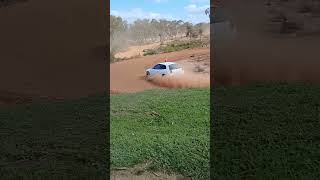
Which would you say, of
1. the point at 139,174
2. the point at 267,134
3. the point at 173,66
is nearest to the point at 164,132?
the point at 267,134

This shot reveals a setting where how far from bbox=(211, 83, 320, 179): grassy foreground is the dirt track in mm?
5443

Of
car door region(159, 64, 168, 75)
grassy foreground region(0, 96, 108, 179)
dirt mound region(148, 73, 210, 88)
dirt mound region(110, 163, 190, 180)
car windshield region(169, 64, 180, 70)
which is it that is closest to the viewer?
dirt mound region(110, 163, 190, 180)

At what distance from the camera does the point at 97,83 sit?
1211 centimetres

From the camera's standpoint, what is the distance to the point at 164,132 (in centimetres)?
599

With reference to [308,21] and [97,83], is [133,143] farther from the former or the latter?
[308,21]

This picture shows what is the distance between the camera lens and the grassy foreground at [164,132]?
16.0 feet

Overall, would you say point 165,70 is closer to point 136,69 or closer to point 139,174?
point 136,69

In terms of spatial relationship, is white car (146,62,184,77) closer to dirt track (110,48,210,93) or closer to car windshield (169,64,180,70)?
car windshield (169,64,180,70)

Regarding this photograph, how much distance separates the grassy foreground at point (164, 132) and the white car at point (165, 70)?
5778 mm

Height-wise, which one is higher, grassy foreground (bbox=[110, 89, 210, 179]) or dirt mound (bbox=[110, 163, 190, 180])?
grassy foreground (bbox=[110, 89, 210, 179])

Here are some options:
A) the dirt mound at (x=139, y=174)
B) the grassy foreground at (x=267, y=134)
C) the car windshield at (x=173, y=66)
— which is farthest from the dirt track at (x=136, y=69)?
the dirt mound at (x=139, y=174)

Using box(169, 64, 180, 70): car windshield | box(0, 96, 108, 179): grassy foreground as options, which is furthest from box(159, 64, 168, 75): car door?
box(0, 96, 108, 179): grassy foreground

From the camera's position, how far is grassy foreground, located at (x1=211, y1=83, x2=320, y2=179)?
462 centimetres

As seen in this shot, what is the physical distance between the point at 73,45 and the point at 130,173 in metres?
11.3
